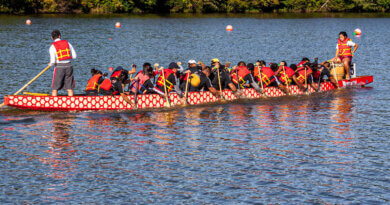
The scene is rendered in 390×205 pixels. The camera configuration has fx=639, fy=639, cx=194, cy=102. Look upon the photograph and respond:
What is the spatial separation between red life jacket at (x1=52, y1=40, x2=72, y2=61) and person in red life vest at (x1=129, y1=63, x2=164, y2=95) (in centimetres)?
329

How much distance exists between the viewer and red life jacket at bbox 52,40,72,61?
24.1m

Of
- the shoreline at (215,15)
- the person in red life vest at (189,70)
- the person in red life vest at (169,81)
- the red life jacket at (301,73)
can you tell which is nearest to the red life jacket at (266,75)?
the red life jacket at (301,73)

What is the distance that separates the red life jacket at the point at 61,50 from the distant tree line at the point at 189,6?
80993mm

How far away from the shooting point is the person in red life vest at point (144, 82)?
2636cm

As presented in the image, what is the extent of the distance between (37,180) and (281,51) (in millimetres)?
43839

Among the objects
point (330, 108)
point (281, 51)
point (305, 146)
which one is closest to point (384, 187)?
point (305, 146)

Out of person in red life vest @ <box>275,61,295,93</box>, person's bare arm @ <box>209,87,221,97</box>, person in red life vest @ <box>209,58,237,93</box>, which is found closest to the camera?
person's bare arm @ <box>209,87,221,97</box>

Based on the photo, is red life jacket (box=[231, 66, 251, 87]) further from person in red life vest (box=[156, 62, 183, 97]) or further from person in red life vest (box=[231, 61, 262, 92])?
person in red life vest (box=[156, 62, 183, 97])

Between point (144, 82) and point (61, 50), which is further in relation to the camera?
point (144, 82)

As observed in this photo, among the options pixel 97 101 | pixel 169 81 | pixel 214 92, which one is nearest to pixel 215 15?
pixel 214 92

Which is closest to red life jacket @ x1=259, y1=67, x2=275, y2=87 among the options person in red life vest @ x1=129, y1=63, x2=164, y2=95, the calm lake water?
the calm lake water

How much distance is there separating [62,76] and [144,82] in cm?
367

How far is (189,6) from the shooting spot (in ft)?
388

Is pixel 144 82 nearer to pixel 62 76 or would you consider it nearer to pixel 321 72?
pixel 62 76
